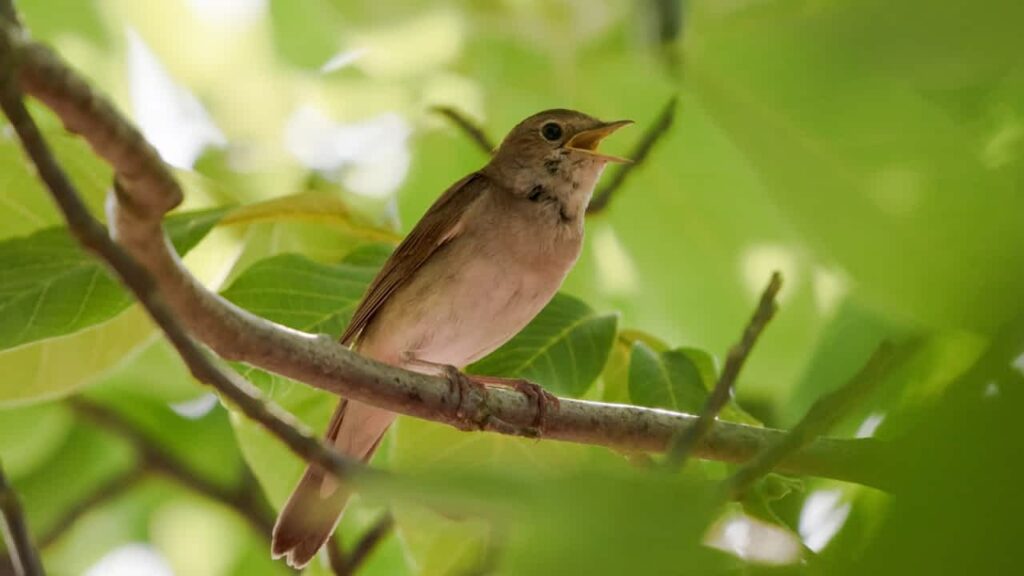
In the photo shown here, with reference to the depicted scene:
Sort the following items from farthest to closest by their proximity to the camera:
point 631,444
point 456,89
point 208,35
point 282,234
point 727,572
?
1. point 282,234
2. point 456,89
3. point 208,35
4. point 631,444
5. point 727,572

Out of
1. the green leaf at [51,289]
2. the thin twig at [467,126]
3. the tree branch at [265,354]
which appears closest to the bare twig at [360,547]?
the tree branch at [265,354]

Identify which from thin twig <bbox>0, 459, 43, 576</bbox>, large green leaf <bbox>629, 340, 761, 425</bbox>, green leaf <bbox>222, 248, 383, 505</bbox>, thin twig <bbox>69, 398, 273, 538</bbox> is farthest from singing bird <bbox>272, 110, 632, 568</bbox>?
thin twig <bbox>69, 398, 273, 538</bbox>

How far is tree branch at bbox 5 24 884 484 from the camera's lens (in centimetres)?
135

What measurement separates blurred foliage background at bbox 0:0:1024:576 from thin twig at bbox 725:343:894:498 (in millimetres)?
30

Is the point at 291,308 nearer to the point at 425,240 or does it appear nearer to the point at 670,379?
the point at 670,379

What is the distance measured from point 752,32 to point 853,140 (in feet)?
0.50

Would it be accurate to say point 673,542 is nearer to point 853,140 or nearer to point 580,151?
point 853,140

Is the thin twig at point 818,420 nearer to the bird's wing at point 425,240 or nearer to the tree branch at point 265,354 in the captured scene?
the tree branch at point 265,354

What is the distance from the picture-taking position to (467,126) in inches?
121

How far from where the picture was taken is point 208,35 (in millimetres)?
2719

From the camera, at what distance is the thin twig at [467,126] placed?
3037 mm

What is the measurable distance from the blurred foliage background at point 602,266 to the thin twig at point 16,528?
0.91 feet

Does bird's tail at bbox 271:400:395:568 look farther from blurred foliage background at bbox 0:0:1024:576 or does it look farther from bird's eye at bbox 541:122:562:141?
bird's eye at bbox 541:122:562:141

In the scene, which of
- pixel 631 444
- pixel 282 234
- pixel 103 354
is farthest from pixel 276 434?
pixel 282 234
